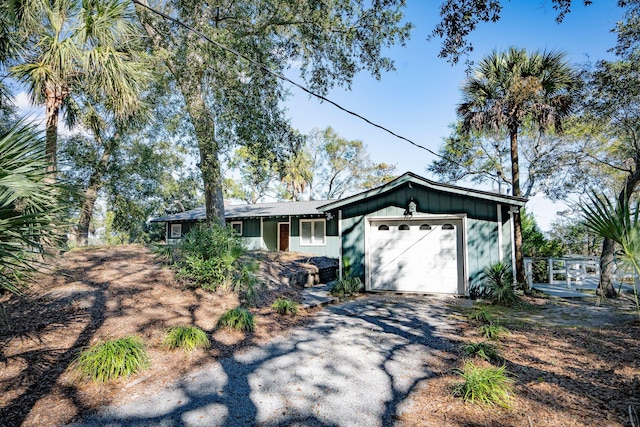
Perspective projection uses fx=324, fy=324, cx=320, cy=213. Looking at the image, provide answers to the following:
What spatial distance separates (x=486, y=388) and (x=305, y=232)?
14081 mm

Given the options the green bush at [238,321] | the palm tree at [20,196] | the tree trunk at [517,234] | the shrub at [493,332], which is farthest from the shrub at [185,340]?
the tree trunk at [517,234]

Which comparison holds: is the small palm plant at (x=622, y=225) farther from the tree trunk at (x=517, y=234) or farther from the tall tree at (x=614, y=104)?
the tall tree at (x=614, y=104)

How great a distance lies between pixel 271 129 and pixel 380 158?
21203 mm

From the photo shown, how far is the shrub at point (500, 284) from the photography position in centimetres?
765

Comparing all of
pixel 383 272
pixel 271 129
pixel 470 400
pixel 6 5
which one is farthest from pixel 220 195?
pixel 470 400

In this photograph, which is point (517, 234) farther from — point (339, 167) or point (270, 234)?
point (339, 167)

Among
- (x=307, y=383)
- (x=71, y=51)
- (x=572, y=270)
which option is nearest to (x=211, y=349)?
(x=307, y=383)

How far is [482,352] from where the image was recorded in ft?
13.2

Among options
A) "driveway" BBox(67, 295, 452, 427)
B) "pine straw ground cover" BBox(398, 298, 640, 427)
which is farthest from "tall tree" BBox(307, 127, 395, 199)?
"driveway" BBox(67, 295, 452, 427)

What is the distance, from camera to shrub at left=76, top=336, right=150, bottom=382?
3.33 metres

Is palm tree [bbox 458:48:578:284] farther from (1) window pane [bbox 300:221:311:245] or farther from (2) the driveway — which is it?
(1) window pane [bbox 300:221:311:245]

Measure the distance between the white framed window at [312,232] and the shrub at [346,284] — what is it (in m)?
6.76

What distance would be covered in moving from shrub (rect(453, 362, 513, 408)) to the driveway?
522 mm

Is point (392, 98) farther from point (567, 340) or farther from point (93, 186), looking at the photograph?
point (93, 186)
